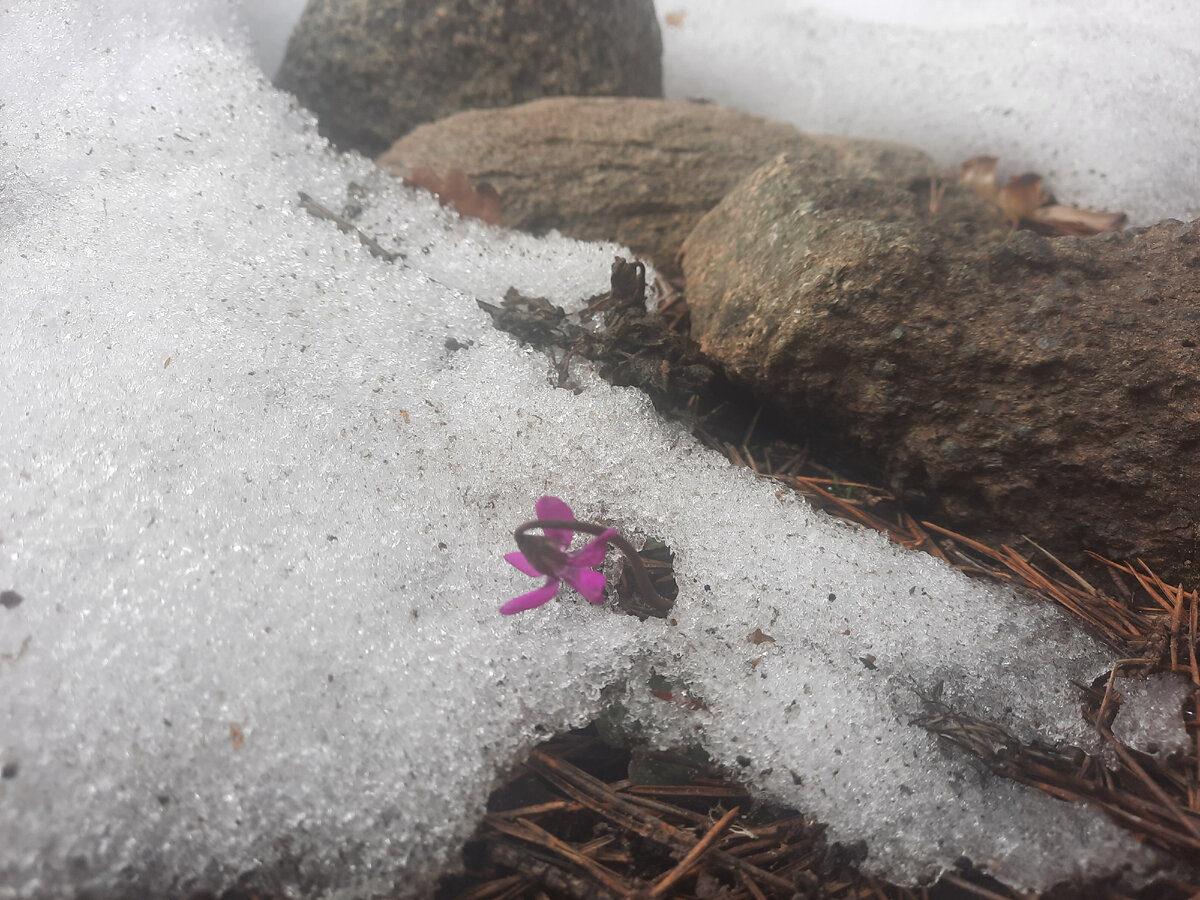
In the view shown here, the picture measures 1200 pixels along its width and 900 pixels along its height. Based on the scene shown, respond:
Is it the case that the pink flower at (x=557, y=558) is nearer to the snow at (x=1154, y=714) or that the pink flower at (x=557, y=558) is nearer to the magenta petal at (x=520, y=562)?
the magenta petal at (x=520, y=562)

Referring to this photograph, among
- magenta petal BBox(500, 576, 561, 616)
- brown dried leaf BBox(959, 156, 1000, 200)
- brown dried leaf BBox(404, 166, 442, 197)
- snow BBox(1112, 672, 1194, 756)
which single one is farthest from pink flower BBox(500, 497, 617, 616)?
brown dried leaf BBox(959, 156, 1000, 200)

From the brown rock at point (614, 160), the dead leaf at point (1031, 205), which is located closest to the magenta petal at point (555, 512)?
the brown rock at point (614, 160)

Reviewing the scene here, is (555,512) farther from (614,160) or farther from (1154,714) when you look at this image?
(614,160)

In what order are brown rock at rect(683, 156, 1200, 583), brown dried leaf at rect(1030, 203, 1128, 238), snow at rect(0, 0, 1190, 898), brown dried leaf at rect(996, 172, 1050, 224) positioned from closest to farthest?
snow at rect(0, 0, 1190, 898), brown rock at rect(683, 156, 1200, 583), brown dried leaf at rect(1030, 203, 1128, 238), brown dried leaf at rect(996, 172, 1050, 224)

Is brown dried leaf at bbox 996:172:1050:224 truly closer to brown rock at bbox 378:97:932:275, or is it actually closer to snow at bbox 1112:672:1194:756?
brown rock at bbox 378:97:932:275

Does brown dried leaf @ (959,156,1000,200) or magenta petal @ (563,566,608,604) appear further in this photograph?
brown dried leaf @ (959,156,1000,200)

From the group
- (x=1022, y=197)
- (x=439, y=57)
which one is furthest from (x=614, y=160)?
(x=1022, y=197)

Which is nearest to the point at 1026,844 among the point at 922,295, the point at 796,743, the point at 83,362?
the point at 796,743
